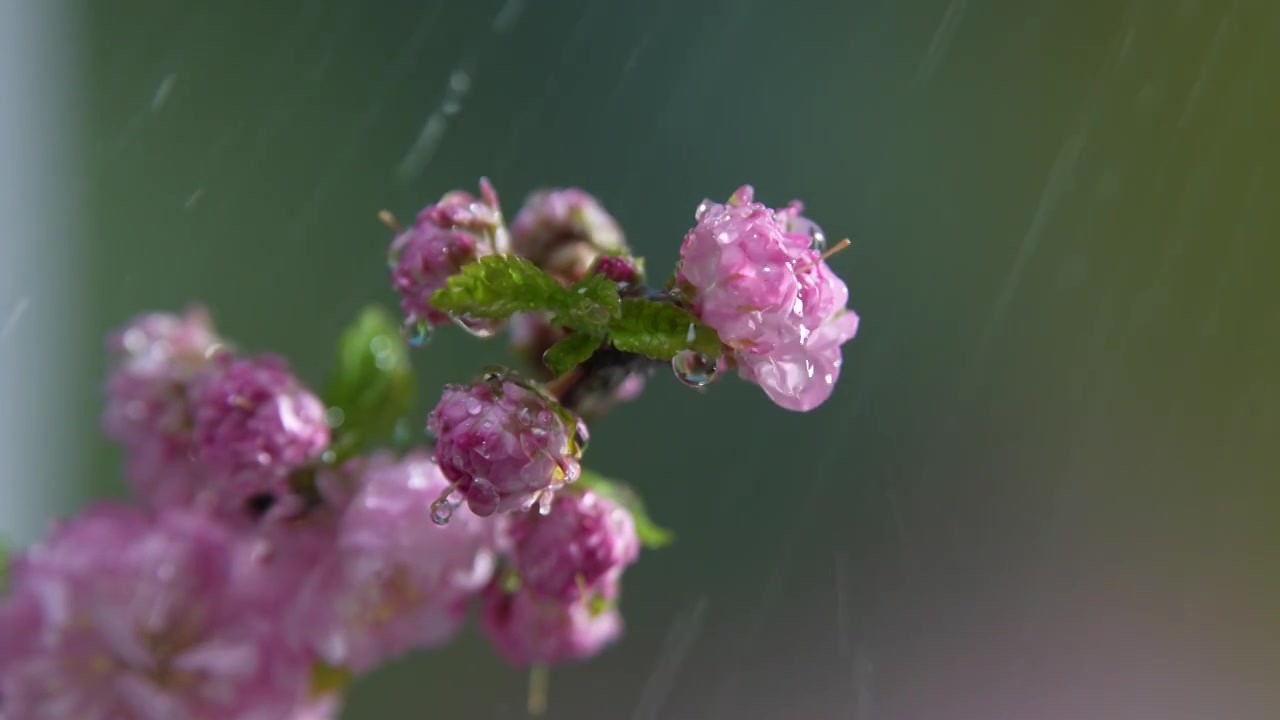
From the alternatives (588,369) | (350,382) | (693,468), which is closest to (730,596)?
(693,468)

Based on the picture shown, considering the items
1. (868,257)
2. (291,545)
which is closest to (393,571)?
(291,545)

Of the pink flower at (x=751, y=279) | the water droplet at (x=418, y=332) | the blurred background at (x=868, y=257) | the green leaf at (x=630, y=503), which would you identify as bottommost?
the blurred background at (x=868, y=257)

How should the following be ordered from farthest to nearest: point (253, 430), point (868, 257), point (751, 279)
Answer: point (868, 257), point (253, 430), point (751, 279)

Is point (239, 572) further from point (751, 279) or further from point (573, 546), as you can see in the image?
point (751, 279)

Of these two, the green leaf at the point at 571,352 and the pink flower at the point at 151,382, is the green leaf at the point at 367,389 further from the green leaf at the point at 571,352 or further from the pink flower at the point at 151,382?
the green leaf at the point at 571,352

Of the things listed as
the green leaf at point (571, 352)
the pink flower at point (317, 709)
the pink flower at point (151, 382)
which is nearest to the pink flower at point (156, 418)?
the pink flower at point (151, 382)

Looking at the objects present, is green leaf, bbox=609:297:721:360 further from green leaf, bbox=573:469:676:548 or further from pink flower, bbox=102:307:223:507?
pink flower, bbox=102:307:223:507
